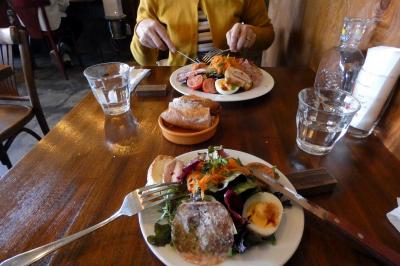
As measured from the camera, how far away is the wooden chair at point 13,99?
1.24 m

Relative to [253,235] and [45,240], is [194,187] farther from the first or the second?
[45,240]

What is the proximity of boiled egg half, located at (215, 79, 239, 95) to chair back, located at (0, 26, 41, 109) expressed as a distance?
1.05 m

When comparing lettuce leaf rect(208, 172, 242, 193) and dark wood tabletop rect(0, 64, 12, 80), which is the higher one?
lettuce leaf rect(208, 172, 242, 193)

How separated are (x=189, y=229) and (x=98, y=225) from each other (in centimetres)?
16

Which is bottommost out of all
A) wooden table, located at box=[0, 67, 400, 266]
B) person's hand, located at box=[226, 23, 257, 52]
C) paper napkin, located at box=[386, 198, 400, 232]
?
wooden table, located at box=[0, 67, 400, 266]

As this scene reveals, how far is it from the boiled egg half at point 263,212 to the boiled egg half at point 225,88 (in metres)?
0.50

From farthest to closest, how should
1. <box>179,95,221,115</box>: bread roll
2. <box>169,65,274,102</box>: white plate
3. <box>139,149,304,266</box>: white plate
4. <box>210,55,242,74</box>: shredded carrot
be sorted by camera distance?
<box>210,55,242,74</box>: shredded carrot, <box>169,65,274,102</box>: white plate, <box>179,95,221,115</box>: bread roll, <box>139,149,304,266</box>: white plate

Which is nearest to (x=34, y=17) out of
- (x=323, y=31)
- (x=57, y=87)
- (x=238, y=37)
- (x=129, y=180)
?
(x=57, y=87)

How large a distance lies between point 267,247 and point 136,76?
85 centimetres

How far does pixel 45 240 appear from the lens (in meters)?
0.43

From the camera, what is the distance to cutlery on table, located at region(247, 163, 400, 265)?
1.26 ft

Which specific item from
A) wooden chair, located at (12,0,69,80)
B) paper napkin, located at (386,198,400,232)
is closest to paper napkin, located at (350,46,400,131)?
paper napkin, located at (386,198,400,232)

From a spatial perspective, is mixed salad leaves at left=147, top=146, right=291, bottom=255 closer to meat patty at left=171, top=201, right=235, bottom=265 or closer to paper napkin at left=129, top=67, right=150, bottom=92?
meat patty at left=171, top=201, right=235, bottom=265

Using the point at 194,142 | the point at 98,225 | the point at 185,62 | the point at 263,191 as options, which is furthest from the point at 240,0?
the point at 98,225
